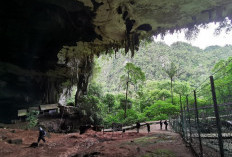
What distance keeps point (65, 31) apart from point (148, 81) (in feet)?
157

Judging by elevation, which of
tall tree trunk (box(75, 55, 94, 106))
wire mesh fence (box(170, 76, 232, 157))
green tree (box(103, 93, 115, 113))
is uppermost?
tall tree trunk (box(75, 55, 94, 106))

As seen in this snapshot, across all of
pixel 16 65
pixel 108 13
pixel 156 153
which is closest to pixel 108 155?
pixel 156 153

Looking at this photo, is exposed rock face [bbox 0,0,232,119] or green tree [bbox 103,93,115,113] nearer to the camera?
exposed rock face [bbox 0,0,232,119]

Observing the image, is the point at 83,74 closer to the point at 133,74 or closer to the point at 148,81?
the point at 133,74

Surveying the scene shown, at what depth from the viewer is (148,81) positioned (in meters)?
58.6

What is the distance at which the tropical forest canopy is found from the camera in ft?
76.9

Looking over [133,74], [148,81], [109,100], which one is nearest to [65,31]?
[133,74]

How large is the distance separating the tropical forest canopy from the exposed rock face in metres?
3.20

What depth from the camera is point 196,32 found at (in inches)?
544

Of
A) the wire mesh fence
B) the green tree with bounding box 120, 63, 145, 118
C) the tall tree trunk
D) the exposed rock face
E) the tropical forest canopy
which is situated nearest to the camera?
the wire mesh fence

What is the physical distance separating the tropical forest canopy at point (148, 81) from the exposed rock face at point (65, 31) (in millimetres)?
3201

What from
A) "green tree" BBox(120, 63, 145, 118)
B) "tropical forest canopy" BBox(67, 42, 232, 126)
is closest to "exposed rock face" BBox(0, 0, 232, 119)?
"tropical forest canopy" BBox(67, 42, 232, 126)

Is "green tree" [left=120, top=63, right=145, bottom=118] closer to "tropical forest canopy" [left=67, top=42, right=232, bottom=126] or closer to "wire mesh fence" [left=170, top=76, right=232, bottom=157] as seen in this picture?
"tropical forest canopy" [left=67, top=42, right=232, bottom=126]

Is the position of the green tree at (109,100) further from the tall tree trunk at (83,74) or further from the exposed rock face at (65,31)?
the exposed rock face at (65,31)
